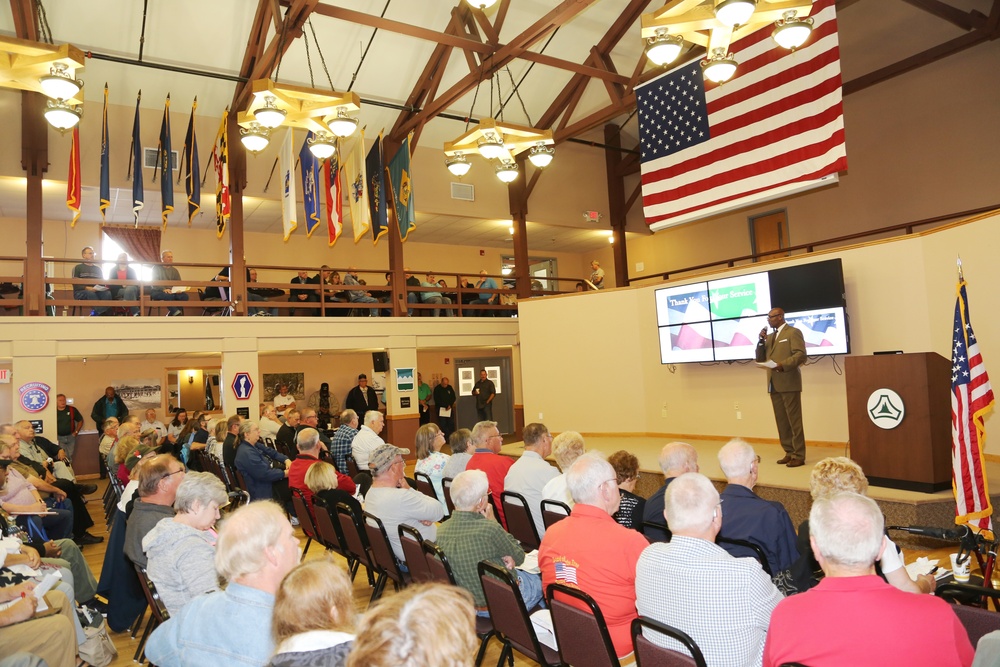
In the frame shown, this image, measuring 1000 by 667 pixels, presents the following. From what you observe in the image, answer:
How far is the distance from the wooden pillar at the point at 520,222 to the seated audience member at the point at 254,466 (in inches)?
299

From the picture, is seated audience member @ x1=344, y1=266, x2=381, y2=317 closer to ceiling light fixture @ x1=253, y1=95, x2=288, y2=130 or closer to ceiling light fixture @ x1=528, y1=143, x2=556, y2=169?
ceiling light fixture @ x1=528, y1=143, x2=556, y2=169

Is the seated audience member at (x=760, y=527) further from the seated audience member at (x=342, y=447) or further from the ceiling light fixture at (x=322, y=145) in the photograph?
the ceiling light fixture at (x=322, y=145)

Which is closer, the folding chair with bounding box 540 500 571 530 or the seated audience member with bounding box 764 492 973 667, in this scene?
the seated audience member with bounding box 764 492 973 667

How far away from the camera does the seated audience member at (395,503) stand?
4.44m

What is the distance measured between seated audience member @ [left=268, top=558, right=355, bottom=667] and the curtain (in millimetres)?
14287

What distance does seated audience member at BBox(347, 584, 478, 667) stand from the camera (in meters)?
1.38

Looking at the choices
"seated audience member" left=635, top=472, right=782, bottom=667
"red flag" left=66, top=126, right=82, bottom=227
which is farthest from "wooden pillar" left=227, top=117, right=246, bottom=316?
"seated audience member" left=635, top=472, right=782, bottom=667

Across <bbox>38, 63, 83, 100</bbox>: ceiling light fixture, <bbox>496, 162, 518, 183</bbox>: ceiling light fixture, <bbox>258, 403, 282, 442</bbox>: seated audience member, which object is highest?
<bbox>38, 63, 83, 100</bbox>: ceiling light fixture

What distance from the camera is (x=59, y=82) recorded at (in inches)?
273

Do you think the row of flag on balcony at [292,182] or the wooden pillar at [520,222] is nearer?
the row of flag on balcony at [292,182]

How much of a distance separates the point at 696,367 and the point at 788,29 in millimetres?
5502

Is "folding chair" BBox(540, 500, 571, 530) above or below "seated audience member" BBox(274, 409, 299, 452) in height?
below

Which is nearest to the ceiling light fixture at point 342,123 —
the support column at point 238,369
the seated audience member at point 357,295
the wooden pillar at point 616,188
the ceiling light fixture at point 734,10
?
the ceiling light fixture at point 734,10

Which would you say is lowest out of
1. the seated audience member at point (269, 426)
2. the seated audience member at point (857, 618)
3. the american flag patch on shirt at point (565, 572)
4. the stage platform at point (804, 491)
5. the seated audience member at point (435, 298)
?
the stage platform at point (804, 491)
